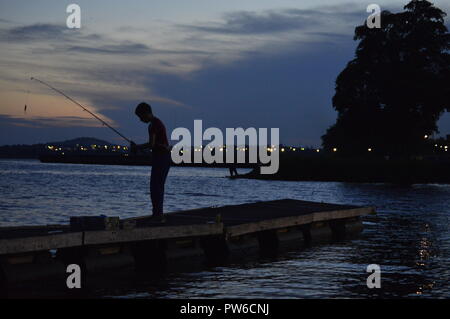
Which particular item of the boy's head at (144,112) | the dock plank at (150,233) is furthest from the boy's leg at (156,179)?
the boy's head at (144,112)

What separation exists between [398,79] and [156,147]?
62692 millimetres

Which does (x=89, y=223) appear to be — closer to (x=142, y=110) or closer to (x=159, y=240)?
(x=159, y=240)

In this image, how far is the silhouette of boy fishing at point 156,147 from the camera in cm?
1440

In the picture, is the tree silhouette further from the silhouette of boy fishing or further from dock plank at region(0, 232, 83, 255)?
dock plank at region(0, 232, 83, 255)

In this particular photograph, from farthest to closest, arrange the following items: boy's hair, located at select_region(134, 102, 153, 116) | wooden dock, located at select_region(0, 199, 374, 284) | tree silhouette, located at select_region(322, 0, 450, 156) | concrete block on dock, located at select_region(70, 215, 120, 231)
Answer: tree silhouette, located at select_region(322, 0, 450, 156) < boy's hair, located at select_region(134, 102, 153, 116) < concrete block on dock, located at select_region(70, 215, 120, 231) < wooden dock, located at select_region(0, 199, 374, 284)

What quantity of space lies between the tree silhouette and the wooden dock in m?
54.0

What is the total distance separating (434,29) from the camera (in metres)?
74.6

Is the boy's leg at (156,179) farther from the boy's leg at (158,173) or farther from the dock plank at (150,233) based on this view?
the dock plank at (150,233)

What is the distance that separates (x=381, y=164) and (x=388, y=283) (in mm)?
62775

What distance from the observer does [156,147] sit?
14.6 meters

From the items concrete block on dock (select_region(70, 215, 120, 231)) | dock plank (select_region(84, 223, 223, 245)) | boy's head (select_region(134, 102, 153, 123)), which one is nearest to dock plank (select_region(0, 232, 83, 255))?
dock plank (select_region(84, 223, 223, 245))

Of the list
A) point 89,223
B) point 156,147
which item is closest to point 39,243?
point 89,223

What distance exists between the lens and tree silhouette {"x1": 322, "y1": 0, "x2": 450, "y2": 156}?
2921 inches
